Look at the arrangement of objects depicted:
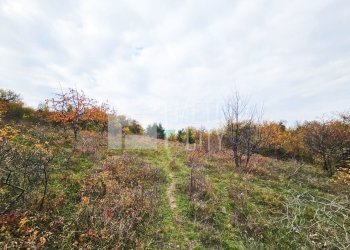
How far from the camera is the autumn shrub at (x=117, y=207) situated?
22.4 feet

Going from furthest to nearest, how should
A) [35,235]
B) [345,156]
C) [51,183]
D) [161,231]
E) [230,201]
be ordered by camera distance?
[345,156]
[230,201]
[51,183]
[161,231]
[35,235]

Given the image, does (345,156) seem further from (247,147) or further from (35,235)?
(35,235)

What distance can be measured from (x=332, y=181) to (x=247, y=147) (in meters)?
5.20

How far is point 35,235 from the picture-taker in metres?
6.11

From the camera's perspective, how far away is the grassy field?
20.8 ft

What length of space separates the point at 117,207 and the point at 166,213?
177 centimetres

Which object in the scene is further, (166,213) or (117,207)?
(166,213)

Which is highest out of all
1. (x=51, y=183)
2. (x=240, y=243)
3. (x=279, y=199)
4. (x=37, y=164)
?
(x=37, y=164)

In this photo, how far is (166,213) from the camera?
9.08 meters

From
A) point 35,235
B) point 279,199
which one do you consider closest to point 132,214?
point 35,235

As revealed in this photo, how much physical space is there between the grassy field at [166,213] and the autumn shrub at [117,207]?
24 mm

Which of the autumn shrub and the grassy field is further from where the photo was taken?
the autumn shrub

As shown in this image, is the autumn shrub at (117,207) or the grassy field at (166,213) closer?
the grassy field at (166,213)

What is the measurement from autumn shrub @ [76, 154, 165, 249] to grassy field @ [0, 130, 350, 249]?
0.08ft
